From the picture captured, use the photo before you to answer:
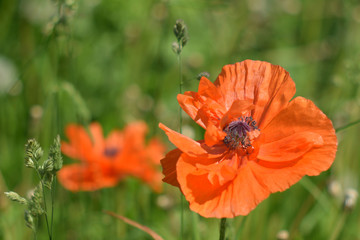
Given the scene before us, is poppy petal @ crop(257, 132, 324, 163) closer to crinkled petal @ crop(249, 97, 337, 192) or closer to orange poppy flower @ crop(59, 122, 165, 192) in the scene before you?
crinkled petal @ crop(249, 97, 337, 192)

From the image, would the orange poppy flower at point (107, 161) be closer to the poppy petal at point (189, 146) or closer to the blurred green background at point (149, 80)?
the blurred green background at point (149, 80)

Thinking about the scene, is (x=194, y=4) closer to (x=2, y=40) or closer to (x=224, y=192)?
(x=224, y=192)

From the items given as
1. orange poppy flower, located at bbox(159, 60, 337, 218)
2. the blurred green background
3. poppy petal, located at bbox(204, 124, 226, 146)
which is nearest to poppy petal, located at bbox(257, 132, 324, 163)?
orange poppy flower, located at bbox(159, 60, 337, 218)

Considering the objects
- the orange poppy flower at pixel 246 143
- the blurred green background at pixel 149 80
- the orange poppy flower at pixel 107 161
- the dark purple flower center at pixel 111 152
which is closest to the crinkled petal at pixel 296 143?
the orange poppy flower at pixel 246 143

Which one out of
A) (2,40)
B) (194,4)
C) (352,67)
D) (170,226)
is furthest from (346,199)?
(2,40)

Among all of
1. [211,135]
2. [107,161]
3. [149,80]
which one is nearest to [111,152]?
[107,161]

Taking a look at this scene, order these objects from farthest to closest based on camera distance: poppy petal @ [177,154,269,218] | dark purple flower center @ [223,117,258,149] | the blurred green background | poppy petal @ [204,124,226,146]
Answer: the blurred green background < dark purple flower center @ [223,117,258,149] < poppy petal @ [204,124,226,146] < poppy petal @ [177,154,269,218]
